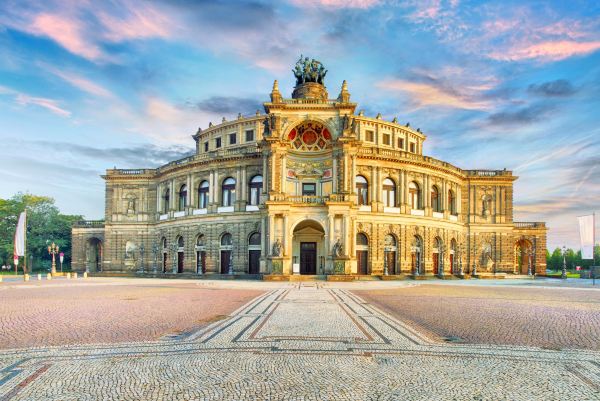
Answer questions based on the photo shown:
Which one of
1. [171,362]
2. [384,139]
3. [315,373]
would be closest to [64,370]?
[171,362]

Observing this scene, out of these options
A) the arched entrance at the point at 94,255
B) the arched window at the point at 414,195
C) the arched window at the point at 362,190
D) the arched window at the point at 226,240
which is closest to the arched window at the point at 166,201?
the arched window at the point at 226,240

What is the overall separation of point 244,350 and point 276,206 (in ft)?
112

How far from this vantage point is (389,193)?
52.9m

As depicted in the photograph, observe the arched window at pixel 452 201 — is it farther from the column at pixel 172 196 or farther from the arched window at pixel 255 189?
the column at pixel 172 196

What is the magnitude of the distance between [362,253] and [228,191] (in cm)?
1812

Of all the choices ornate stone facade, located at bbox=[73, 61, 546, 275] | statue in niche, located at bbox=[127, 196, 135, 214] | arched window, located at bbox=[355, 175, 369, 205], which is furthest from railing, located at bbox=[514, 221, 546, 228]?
statue in niche, located at bbox=[127, 196, 135, 214]

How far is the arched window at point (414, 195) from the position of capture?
53.9 metres

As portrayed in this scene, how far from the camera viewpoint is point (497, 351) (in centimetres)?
1054

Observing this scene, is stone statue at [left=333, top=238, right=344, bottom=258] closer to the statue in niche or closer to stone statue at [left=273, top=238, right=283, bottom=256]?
stone statue at [left=273, top=238, right=283, bottom=256]

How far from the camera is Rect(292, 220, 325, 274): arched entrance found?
1933 inches

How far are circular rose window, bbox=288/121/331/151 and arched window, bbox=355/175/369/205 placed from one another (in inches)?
252

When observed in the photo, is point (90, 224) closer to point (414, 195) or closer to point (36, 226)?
point (36, 226)

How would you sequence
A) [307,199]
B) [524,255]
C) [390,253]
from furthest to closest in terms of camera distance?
1. [524,255]
2. [390,253]
3. [307,199]

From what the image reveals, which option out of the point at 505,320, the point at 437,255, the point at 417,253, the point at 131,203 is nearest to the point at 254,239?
the point at 417,253
